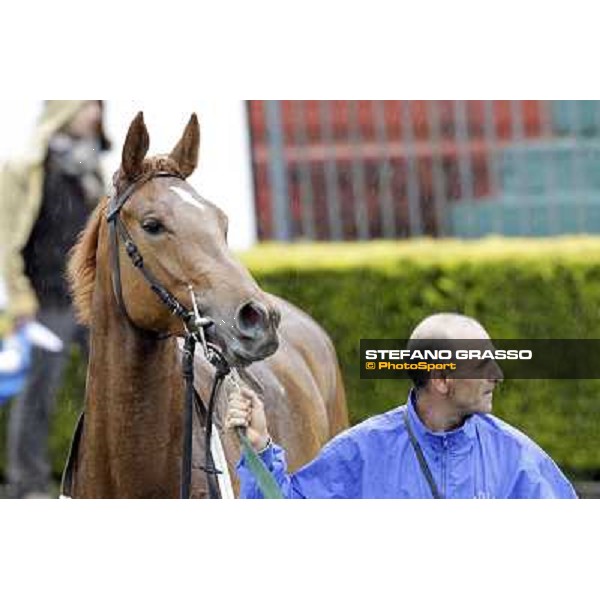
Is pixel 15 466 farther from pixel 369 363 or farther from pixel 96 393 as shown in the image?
pixel 369 363

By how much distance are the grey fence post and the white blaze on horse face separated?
34.8 inches

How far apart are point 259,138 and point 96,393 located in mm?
1189

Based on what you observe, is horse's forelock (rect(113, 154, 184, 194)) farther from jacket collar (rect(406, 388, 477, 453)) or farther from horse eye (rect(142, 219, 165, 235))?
jacket collar (rect(406, 388, 477, 453))

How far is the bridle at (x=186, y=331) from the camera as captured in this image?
3812 millimetres

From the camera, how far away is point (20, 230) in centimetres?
464

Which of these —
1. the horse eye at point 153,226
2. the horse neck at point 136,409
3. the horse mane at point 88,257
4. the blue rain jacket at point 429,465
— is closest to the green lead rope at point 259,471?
the blue rain jacket at point 429,465

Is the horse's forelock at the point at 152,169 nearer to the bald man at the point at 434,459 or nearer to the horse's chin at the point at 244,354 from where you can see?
the horse's chin at the point at 244,354

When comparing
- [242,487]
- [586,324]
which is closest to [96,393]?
[242,487]

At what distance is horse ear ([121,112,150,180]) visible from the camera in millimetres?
3896

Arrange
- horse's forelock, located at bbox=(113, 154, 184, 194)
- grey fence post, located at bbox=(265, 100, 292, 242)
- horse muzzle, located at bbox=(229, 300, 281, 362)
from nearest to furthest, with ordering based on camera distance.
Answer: horse muzzle, located at bbox=(229, 300, 281, 362) → horse's forelock, located at bbox=(113, 154, 184, 194) → grey fence post, located at bbox=(265, 100, 292, 242)

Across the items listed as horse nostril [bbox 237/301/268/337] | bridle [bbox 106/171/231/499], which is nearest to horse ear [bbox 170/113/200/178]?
bridle [bbox 106/171/231/499]

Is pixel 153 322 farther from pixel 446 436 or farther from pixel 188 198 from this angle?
pixel 446 436

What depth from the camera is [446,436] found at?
3.87 metres

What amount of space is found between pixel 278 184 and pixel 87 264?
3.12 feet
